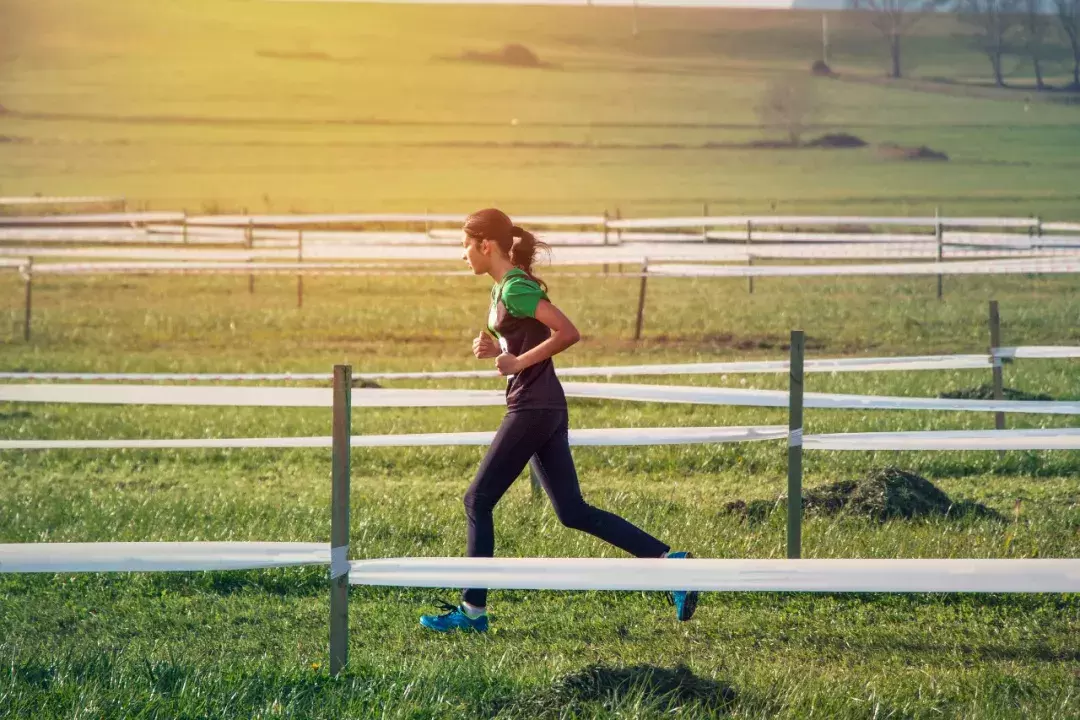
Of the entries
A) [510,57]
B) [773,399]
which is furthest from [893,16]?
[773,399]

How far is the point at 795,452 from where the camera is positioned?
7.21 metres

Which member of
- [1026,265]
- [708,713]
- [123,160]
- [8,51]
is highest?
[8,51]

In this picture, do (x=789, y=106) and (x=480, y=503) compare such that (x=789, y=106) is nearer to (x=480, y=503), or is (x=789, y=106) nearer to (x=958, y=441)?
(x=958, y=441)

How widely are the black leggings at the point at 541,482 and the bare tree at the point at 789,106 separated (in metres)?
53.6

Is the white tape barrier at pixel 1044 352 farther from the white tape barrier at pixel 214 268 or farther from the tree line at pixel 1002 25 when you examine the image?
the tree line at pixel 1002 25

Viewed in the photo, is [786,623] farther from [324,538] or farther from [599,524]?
[324,538]

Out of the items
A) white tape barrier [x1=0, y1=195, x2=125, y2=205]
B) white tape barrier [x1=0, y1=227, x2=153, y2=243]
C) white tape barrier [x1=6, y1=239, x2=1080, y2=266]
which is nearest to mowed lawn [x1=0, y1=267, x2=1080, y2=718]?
white tape barrier [x1=6, y1=239, x2=1080, y2=266]

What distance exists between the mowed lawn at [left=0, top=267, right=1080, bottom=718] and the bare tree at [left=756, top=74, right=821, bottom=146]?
140ft

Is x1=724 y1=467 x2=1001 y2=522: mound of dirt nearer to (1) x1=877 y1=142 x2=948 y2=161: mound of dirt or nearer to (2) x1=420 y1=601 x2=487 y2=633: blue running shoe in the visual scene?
(2) x1=420 y1=601 x2=487 y2=633: blue running shoe

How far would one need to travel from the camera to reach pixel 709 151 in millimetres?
57031

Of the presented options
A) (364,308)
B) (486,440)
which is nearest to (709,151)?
(364,308)

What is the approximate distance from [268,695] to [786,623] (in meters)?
2.48

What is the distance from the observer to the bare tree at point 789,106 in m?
57.8

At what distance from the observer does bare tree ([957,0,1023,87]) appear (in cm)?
5709
